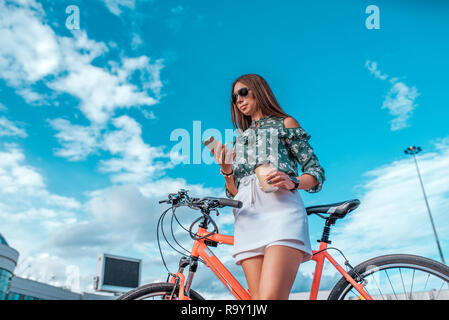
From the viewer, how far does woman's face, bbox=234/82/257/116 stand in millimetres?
2764

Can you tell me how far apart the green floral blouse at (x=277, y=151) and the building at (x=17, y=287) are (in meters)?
37.6

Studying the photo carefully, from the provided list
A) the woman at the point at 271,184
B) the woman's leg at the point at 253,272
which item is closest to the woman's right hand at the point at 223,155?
the woman at the point at 271,184

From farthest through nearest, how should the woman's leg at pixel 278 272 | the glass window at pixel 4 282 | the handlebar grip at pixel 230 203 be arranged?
the glass window at pixel 4 282 → the handlebar grip at pixel 230 203 → the woman's leg at pixel 278 272

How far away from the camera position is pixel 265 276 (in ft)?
6.60

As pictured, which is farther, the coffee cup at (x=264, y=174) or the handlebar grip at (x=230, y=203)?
the handlebar grip at (x=230, y=203)

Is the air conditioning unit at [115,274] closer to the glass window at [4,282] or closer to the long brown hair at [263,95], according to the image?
the long brown hair at [263,95]

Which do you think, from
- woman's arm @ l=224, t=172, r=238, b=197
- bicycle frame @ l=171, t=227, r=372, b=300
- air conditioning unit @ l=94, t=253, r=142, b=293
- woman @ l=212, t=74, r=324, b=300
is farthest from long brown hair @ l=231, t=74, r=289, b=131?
air conditioning unit @ l=94, t=253, r=142, b=293

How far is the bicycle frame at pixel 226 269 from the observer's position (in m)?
2.58

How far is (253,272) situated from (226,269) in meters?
0.41

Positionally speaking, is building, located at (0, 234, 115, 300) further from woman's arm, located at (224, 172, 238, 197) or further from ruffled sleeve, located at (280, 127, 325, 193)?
ruffled sleeve, located at (280, 127, 325, 193)
